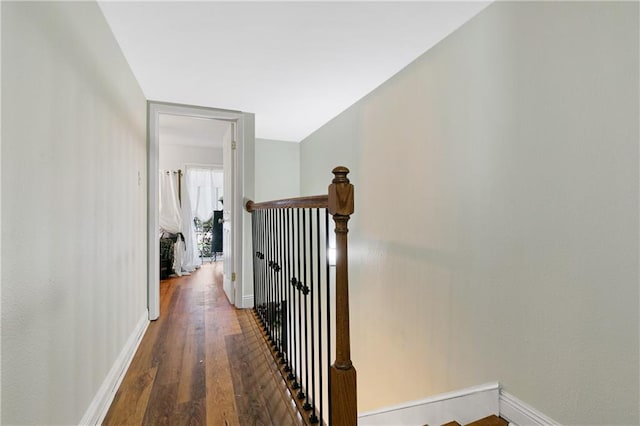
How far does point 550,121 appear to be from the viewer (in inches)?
46.9

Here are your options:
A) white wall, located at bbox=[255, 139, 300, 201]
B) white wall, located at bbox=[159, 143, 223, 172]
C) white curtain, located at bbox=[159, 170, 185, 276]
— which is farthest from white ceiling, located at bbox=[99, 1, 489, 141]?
white wall, located at bbox=[159, 143, 223, 172]

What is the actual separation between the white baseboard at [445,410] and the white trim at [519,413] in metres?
0.03

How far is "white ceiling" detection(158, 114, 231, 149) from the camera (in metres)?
3.54

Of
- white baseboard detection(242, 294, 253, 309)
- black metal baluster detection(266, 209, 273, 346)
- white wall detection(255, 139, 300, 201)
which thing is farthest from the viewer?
white wall detection(255, 139, 300, 201)

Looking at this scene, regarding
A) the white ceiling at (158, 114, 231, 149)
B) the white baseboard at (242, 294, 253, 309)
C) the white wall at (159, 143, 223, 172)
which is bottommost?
the white baseboard at (242, 294, 253, 309)

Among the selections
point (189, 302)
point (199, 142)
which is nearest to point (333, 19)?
point (189, 302)

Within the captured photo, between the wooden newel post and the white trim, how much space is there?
0.83 metres

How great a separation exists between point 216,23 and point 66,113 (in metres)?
0.90

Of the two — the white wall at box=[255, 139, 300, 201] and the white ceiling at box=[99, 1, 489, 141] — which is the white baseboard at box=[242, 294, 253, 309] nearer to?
the white wall at box=[255, 139, 300, 201]

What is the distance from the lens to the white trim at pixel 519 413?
1211mm

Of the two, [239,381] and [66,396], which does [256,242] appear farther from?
[66,396]

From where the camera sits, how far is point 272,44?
5.73ft

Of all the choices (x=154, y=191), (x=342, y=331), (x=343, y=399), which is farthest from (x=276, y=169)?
(x=343, y=399)

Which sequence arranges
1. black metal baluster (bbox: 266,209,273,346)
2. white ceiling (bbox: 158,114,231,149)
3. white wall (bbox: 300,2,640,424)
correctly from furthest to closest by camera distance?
white ceiling (bbox: 158,114,231,149) < black metal baluster (bbox: 266,209,273,346) < white wall (bbox: 300,2,640,424)
